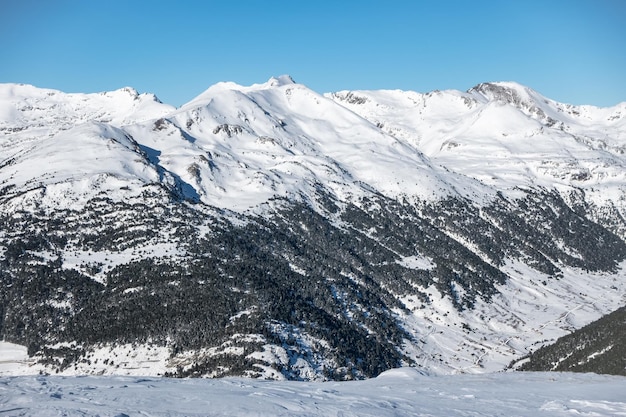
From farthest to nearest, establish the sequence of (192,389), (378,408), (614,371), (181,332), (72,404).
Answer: (181,332) → (614,371) → (192,389) → (378,408) → (72,404)

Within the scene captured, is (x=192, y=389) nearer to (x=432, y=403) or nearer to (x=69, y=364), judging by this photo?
(x=432, y=403)

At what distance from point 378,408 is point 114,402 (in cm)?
2155

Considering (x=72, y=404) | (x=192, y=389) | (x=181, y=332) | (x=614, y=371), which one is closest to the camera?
(x=72, y=404)

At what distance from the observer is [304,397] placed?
168ft

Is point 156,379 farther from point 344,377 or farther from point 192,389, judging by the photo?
point 344,377

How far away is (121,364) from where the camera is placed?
182 metres

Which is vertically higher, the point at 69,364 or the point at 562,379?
the point at 562,379

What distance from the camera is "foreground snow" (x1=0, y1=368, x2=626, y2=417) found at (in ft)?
144

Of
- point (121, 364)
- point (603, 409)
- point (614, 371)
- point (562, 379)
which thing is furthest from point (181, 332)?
point (603, 409)

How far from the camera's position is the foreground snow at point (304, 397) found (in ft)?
144

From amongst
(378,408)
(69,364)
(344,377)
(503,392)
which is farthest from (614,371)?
(69,364)

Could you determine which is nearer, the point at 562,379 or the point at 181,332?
the point at 562,379

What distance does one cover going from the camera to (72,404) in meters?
43.7

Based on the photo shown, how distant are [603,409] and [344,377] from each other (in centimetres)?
15160
